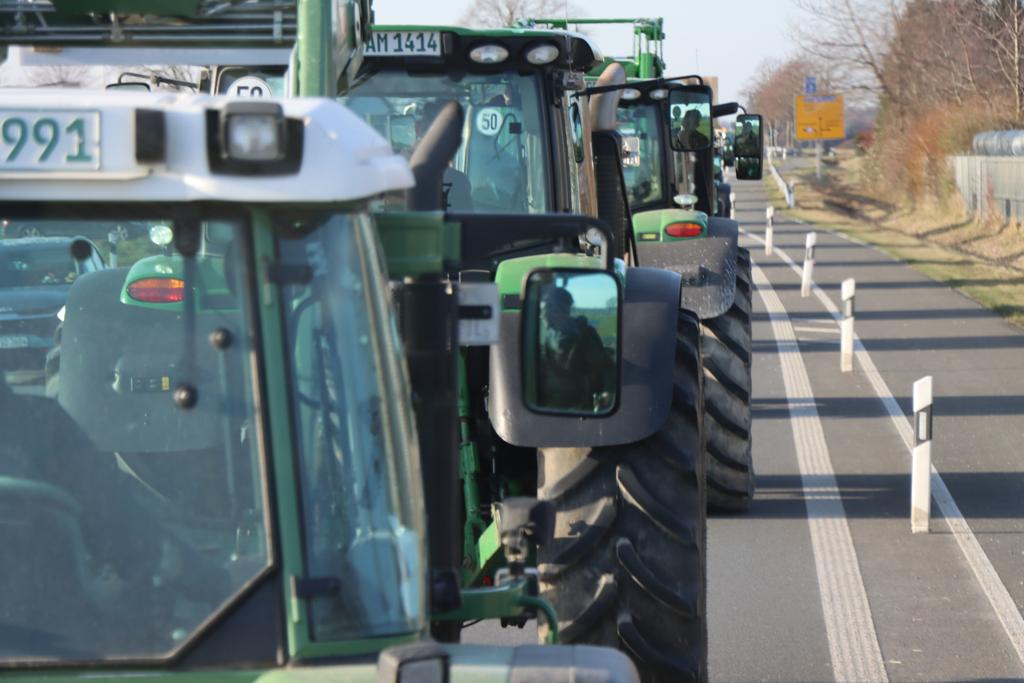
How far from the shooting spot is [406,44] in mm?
6957

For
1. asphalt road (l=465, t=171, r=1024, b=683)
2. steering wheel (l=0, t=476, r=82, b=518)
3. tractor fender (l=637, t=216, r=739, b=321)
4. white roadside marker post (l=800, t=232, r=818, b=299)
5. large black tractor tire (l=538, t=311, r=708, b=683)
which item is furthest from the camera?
white roadside marker post (l=800, t=232, r=818, b=299)

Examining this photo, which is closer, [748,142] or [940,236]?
[748,142]

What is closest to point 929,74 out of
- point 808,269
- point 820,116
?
point 820,116

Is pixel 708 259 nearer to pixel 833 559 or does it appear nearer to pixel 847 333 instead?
pixel 833 559

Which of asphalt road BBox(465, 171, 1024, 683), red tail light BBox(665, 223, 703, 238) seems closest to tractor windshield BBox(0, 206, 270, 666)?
asphalt road BBox(465, 171, 1024, 683)

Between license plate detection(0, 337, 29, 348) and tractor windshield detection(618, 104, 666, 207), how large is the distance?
13010 millimetres

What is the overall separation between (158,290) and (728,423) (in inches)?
272

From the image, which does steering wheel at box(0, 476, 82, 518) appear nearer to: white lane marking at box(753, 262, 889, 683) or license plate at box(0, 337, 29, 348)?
license plate at box(0, 337, 29, 348)

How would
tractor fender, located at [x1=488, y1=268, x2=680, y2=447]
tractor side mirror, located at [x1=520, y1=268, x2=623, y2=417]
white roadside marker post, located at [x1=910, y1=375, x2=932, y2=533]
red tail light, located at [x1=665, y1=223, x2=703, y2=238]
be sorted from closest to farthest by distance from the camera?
tractor side mirror, located at [x1=520, y1=268, x2=623, y2=417] < tractor fender, located at [x1=488, y1=268, x2=680, y2=447] < white roadside marker post, located at [x1=910, y1=375, x2=932, y2=533] < red tail light, located at [x1=665, y1=223, x2=703, y2=238]

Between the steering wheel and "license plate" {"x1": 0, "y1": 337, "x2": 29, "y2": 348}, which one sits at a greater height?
"license plate" {"x1": 0, "y1": 337, "x2": 29, "y2": 348}

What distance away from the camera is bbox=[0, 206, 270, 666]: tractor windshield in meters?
2.92

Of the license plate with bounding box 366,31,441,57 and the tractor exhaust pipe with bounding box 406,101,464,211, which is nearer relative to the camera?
the tractor exhaust pipe with bounding box 406,101,464,211

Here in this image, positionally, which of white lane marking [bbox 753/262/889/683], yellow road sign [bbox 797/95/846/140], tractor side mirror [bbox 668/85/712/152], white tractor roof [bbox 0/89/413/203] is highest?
yellow road sign [bbox 797/95/846/140]

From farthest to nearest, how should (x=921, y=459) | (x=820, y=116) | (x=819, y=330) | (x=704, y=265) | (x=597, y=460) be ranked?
(x=820, y=116), (x=819, y=330), (x=704, y=265), (x=921, y=459), (x=597, y=460)
